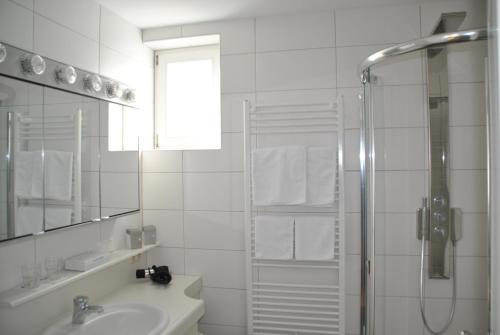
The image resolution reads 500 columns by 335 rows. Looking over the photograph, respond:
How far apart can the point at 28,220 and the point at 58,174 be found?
25cm

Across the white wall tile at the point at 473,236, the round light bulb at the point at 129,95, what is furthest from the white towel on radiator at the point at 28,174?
the white wall tile at the point at 473,236

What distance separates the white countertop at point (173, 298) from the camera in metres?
1.59

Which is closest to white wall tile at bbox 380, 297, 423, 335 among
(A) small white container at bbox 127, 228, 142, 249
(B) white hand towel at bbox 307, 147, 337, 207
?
(B) white hand towel at bbox 307, 147, 337, 207

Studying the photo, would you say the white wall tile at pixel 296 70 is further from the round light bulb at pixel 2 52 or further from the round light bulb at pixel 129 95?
the round light bulb at pixel 2 52

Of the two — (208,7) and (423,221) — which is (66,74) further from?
(423,221)

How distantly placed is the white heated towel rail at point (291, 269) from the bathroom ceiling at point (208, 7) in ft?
1.88

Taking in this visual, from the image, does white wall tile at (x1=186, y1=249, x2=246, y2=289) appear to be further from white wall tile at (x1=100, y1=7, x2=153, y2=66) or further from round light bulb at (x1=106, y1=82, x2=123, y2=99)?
white wall tile at (x1=100, y1=7, x2=153, y2=66)

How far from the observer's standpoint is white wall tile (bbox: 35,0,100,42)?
154 centimetres

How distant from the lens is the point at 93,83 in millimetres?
1765

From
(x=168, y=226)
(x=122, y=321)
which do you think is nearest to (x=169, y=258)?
(x=168, y=226)

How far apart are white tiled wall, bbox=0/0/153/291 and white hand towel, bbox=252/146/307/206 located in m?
0.86

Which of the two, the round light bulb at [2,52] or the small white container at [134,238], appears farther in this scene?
the small white container at [134,238]

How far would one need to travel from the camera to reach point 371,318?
159 cm

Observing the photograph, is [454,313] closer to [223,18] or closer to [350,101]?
[350,101]
